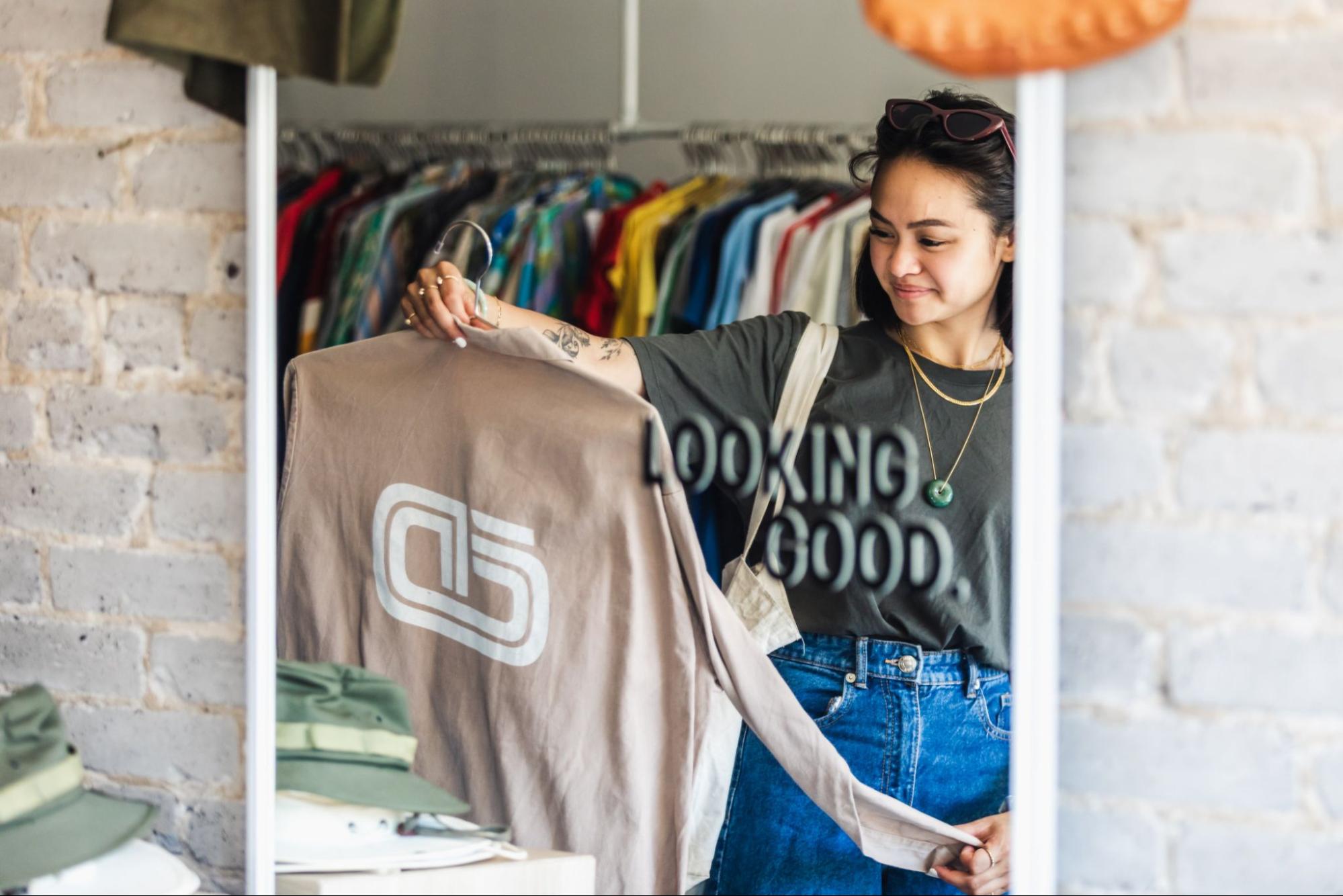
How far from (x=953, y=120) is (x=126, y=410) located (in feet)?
2.74

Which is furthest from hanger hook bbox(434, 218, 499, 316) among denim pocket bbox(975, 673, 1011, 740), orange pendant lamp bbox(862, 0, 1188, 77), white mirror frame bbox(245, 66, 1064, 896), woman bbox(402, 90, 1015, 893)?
denim pocket bbox(975, 673, 1011, 740)

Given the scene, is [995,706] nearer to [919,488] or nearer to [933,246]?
[919,488]

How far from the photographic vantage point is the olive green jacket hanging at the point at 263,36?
42.9 inches

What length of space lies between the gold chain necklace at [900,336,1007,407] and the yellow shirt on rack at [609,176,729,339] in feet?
1.66

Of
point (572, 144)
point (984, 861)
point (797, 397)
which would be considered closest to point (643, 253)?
point (572, 144)

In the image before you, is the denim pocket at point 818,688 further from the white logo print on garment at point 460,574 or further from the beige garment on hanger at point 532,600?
the white logo print on garment at point 460,574

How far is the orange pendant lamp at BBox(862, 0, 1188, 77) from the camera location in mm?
938

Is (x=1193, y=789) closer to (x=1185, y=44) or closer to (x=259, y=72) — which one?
(x=1185, y=44)

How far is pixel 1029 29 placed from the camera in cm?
95

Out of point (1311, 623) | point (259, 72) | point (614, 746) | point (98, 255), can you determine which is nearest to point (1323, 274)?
point (1311, 623)

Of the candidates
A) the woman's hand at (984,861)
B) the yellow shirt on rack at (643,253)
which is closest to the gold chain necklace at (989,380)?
the woman's hand at (984,861)

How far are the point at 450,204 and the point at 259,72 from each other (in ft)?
1.44

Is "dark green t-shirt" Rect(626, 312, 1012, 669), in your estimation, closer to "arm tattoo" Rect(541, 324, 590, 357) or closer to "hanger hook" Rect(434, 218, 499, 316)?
"arm tattoo" Rect(541, 324, 590, 357)

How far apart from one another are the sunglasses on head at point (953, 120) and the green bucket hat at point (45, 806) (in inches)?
36.9
